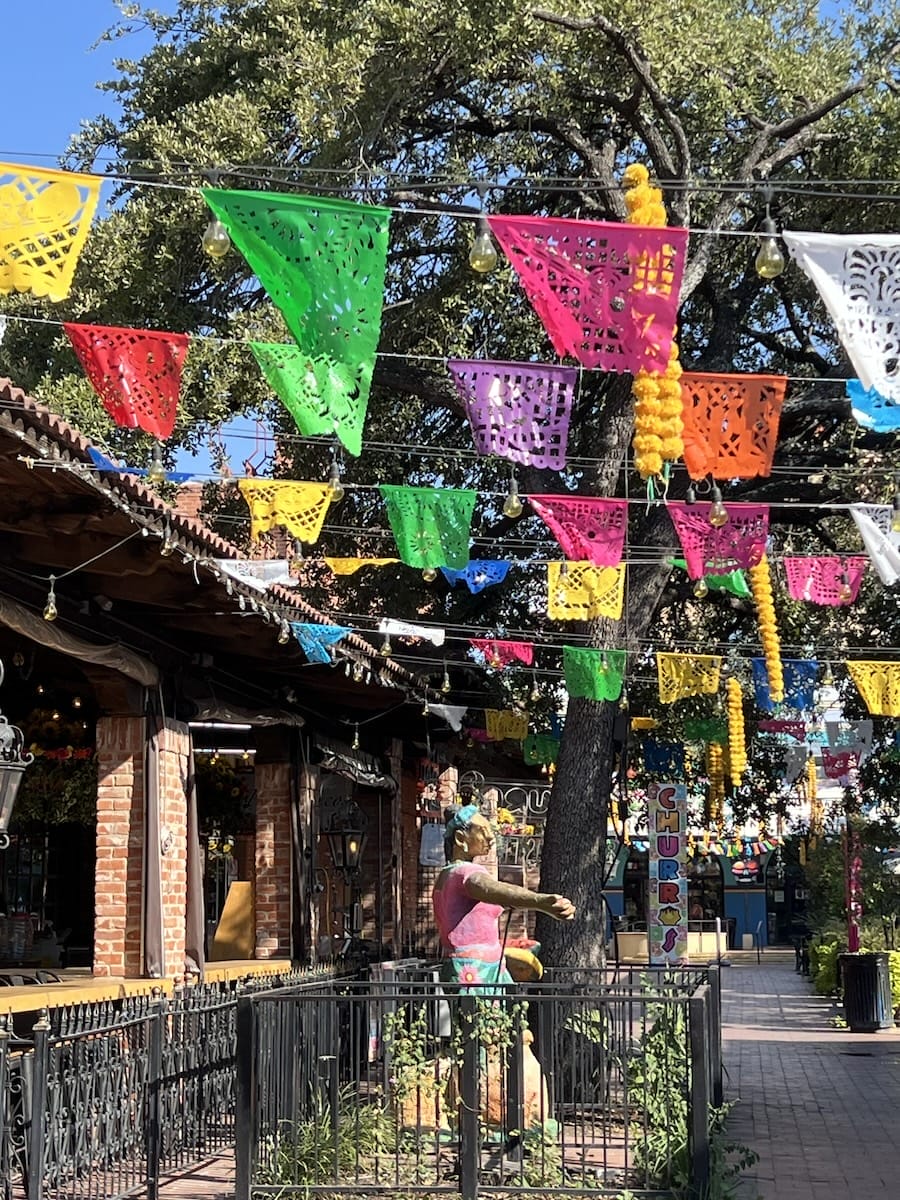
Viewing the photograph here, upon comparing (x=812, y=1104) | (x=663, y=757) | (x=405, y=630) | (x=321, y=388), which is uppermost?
(x=321, y=388)

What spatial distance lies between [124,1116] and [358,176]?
809 cm

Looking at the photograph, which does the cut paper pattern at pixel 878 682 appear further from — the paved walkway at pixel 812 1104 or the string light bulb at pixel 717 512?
the string light bulb at pixel 717 512

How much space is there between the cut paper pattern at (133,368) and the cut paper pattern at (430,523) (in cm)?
271

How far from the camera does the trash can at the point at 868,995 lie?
64.4ft

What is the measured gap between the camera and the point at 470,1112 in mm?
6953

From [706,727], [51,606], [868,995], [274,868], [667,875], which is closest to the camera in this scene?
[51,606]

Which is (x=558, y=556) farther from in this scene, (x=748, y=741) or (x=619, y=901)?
(x=619, y=901)

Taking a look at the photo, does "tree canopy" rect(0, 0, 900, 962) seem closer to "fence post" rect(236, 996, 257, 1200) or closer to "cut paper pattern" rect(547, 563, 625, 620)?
"cut paper pattern" rect(547, 563, 625, 620)

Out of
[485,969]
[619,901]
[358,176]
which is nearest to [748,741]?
[358,176]

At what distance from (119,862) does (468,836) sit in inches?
141

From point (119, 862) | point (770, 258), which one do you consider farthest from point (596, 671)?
point (770, 258)

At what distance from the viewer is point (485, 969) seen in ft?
28.1

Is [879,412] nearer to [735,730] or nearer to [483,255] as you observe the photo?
[483,255]

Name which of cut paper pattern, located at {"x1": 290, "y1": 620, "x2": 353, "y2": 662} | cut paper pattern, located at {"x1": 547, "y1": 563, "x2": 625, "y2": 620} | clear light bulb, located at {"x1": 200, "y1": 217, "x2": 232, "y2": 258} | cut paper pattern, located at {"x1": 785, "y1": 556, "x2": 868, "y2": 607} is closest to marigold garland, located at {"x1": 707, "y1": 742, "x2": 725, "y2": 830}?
cut paper pattern, located at {"x1": 785, "y1": 556, "x2": 868, "y2": 607}
